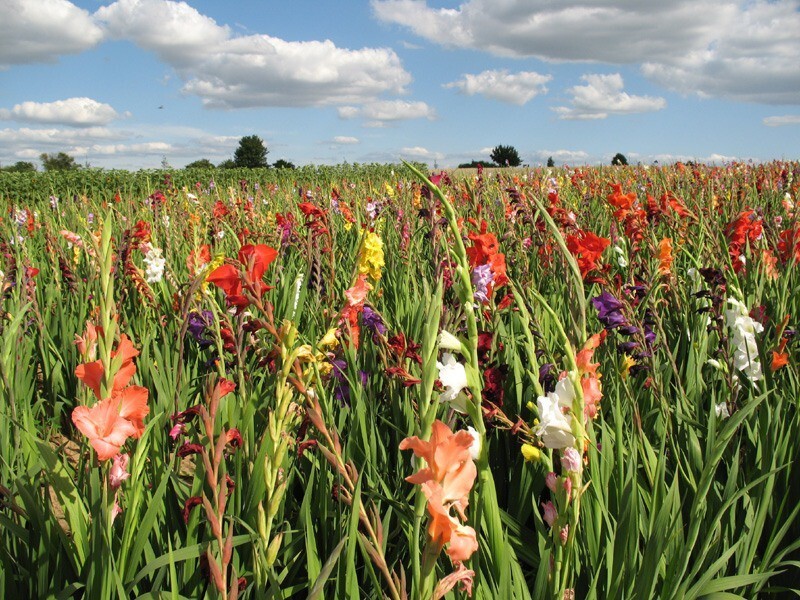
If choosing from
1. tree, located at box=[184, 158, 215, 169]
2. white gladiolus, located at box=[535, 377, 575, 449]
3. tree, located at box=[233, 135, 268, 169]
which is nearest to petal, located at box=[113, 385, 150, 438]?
white gladiolus, located at box=[535, 377, 575, 449]

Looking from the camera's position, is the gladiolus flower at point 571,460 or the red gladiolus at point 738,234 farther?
the red gladiolus at point 738,234

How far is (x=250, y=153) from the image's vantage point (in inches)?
2008

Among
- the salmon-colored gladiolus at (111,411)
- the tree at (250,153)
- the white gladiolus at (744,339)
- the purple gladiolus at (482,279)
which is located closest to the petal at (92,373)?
the salmon-colored gladiolus at (111,411)

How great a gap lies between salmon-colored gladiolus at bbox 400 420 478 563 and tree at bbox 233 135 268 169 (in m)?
51.9

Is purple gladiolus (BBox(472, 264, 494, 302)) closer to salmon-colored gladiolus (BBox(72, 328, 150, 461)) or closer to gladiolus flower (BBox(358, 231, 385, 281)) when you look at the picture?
gladiolus flower (BBox(358, 231, 385, 281))

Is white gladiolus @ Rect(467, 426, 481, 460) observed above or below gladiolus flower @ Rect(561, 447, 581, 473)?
above

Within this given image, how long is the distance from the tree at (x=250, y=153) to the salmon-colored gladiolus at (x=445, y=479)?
51.9m

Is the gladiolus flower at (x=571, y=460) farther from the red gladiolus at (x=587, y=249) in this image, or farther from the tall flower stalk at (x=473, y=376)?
the red gladiolus at (x=587, y=249)

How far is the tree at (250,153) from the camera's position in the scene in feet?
166

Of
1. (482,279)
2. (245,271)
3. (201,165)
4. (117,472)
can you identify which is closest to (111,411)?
(117,472)

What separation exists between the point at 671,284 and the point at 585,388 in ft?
6.02

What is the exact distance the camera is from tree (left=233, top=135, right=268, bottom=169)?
166 ft

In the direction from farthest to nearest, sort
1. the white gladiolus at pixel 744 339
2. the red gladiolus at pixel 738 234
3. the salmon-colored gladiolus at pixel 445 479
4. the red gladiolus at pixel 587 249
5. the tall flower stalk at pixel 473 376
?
the red gladiolus at pixel 738 234
the red gladiolus at pixel 587 249
the white gladiolus at pixel 744 339
the tall flower stalk at pixel 473 376
the salmon-colored gladiolus at pixel 445 479

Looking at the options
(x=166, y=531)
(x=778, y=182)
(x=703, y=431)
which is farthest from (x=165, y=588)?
(x=778, y=182)
